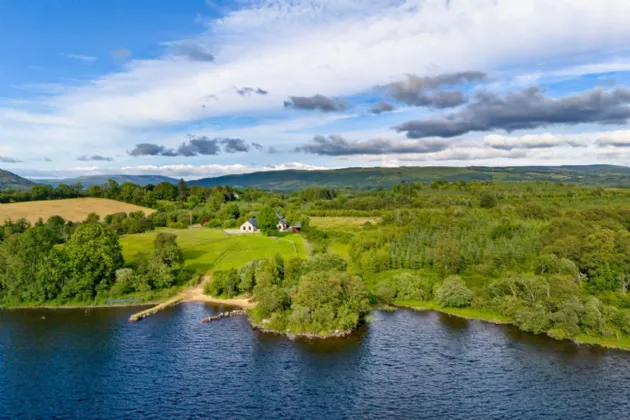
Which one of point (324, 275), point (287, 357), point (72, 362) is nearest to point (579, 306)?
point (324, 275)

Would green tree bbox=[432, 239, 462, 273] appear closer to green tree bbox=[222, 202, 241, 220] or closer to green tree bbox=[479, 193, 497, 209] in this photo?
green tree bbox=[479, 193, 497, 209]

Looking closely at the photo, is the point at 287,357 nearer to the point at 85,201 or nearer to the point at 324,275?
the point at 324,275

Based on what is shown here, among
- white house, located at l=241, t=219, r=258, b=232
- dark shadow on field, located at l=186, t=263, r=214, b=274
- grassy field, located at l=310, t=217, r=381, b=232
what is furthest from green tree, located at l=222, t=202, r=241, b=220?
dark shadow on field, located at l=186, t=263, r=214, b=274

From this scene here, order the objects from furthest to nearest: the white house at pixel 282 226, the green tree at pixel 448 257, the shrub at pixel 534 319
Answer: the white house at pixel 282 226 → the green tree at pixel 448 257 → the shrub at pixel 534 319

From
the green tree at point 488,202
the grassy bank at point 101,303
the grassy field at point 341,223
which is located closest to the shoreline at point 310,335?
the grassy bank at point 101,303

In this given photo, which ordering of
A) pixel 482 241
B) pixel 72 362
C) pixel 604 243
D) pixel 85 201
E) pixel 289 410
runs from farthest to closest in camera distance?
pixel 85 201 < pixel 482 241 < pixel 604 243 < pixel 72 362 < pixel 289 410

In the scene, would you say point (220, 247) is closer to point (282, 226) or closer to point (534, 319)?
point (282, 226)

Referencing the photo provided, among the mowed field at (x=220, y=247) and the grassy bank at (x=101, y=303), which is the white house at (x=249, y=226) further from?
the grassy bank at (x=101, y=303)
